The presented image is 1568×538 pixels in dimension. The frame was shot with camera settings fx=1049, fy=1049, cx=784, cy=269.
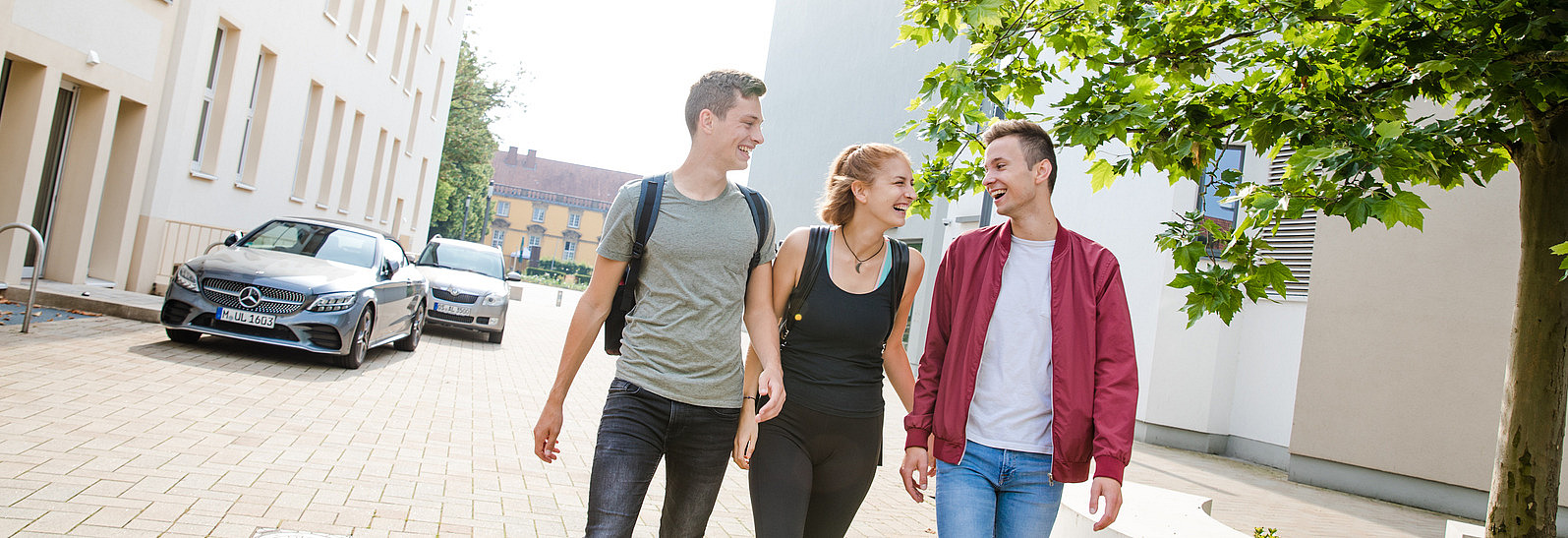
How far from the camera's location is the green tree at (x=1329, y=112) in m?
3.95

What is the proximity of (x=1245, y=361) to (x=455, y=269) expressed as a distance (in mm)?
11592

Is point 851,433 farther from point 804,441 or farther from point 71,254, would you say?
point 71,254

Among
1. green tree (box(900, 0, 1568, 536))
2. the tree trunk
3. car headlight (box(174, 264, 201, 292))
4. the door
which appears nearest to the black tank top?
green tree (box(900, 0, 1568, 536))

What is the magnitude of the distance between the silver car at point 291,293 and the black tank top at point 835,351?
7.77 meters

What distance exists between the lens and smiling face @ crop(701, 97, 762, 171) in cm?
326

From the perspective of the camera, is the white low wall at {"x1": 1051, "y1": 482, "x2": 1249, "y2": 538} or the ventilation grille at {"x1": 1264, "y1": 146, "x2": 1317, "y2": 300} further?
the ventilation grille at {"x1": 1264, "y1": 146, "x2": 1317, "y2": 300}

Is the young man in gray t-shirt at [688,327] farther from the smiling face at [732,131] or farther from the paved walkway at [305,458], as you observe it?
the paved walkway at [305,458]

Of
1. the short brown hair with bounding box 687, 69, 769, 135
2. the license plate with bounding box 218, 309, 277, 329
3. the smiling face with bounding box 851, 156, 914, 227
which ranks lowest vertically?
the license plate with bounding box 218, 309, 277, 329

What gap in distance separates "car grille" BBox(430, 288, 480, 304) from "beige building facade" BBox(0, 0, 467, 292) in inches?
149

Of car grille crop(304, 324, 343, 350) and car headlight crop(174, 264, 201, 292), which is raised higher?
car headlight crop(174, 264, 201, 292)

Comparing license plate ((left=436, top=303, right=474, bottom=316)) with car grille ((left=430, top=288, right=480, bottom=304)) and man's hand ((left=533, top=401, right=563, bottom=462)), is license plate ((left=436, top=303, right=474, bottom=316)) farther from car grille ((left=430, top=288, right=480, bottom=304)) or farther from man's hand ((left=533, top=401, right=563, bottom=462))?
man's hand ((left=533, top=401, right=563, bottom=462))

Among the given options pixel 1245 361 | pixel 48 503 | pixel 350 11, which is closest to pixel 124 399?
pixel 48 503

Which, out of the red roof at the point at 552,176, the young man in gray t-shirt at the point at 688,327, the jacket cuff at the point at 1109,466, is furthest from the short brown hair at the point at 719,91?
the red roof at the point at 552,176

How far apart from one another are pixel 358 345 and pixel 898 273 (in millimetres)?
8431
